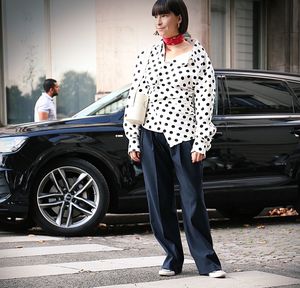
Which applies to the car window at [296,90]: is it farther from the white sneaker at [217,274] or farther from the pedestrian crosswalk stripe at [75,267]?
the white sneaker at [217,274]

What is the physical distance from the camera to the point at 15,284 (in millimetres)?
5164

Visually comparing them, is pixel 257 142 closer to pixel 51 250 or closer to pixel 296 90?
pixel 296 90

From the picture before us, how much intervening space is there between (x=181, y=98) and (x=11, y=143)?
9.52 feet

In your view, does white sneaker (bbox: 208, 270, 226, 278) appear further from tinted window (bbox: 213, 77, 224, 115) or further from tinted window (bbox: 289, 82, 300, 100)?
tinted window (bbox: 289, 82, 300, 100)

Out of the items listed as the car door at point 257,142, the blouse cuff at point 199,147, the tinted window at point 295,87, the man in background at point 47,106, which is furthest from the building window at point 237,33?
the blouse cuff at point 199,147

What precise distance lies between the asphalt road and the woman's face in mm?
1668

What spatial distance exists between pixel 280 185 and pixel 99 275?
334 cm

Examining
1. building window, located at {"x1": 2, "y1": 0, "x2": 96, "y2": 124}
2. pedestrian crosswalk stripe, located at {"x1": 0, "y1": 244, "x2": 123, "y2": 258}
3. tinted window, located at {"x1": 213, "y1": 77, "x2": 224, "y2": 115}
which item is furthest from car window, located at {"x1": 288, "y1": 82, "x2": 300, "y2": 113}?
building window, located at {"x1": 2, "y1": 0, "x2": 96, "y2": 124}

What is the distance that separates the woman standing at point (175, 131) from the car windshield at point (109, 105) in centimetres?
279

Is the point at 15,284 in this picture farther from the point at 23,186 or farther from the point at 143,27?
the point at 143,27

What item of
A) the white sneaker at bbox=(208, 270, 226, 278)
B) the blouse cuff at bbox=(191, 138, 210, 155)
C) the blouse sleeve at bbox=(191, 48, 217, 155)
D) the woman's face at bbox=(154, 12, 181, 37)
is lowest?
the white sneaker at bbox=(208, 270, 226, 278)

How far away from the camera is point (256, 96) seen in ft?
27.5

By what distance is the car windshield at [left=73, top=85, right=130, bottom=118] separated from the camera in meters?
8.13

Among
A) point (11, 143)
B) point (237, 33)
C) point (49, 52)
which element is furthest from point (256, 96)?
point (237, 33)
